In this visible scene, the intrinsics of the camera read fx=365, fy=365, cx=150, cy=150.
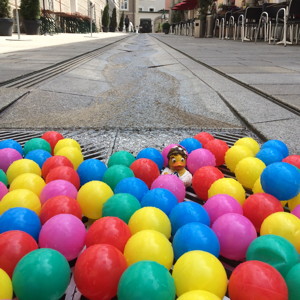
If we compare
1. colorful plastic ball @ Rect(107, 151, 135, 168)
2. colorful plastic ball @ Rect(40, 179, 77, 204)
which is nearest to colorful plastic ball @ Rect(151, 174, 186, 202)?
colorful plastic ball @ Rect(107, 151, 135, 168)

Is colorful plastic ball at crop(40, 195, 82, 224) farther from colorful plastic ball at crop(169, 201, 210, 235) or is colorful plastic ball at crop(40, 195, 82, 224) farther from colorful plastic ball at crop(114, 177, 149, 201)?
colorful plastic ball at crop(169, 201, 210, 235)

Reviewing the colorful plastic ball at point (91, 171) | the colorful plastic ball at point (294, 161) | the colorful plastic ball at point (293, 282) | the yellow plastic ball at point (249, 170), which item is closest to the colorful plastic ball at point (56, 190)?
the colorful plastic ball at point (91, 171)

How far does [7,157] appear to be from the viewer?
6.22 ft

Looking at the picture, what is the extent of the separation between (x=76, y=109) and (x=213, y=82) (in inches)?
66.3

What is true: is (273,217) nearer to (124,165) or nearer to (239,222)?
(239,222)

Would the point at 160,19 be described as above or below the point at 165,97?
above

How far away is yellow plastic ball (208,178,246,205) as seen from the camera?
1.56m

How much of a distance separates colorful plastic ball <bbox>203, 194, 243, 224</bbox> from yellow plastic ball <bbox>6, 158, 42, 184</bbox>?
0.88m

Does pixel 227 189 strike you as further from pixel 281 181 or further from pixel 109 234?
pixel 109 234

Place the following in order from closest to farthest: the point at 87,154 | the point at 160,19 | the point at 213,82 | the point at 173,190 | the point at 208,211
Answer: the point at 208,211 < the point at 173,190 < the point at 87,154 < the point at 213,82 < the point at 160,19

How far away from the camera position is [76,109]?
116 inches

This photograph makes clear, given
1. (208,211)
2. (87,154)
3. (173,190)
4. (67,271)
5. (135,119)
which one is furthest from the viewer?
(135,119)

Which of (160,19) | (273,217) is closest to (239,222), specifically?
(273,217)

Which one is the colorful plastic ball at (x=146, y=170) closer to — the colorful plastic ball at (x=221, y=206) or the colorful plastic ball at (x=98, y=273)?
the colorful plastic ball at (x=221, y=206)
